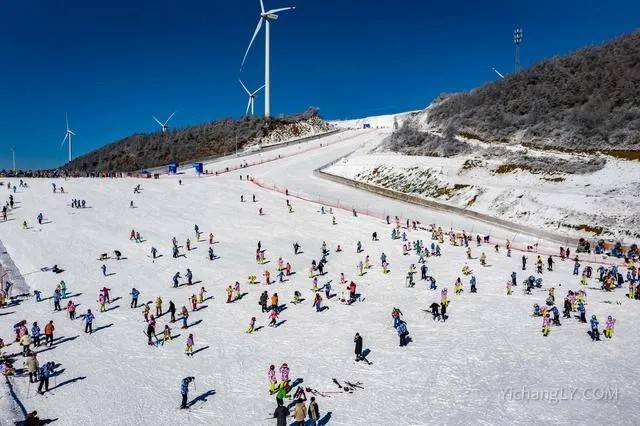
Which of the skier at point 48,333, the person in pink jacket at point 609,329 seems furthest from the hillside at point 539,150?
the skier at point 48,333

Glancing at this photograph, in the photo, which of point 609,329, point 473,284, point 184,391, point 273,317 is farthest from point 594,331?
point 184,391

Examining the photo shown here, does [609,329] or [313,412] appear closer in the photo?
[313,412]

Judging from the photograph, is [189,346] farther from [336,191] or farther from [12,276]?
[336,191]

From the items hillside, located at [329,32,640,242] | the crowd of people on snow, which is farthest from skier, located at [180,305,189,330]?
hillside, located at [329,32,640,242]

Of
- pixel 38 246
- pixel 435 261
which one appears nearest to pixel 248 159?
pixel 38 246

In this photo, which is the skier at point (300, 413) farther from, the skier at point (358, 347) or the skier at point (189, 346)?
the skier at point (189, 346)

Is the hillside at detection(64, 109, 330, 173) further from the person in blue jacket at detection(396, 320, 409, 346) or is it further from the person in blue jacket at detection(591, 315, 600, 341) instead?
the person in blue jacket at detection(591, 315, 600, 341)
